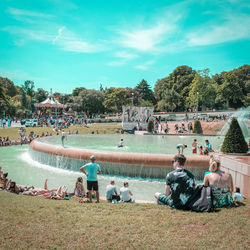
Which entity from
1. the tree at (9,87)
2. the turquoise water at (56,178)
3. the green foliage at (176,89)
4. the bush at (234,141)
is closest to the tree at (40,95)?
the tree at (9,87)

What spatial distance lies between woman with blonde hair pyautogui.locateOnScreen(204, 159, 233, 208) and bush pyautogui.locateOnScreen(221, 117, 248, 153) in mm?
5821

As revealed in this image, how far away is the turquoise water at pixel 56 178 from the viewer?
34.5ft

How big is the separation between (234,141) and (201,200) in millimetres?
6427

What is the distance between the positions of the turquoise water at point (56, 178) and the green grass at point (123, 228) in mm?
4226

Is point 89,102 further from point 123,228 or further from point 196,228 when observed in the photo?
point 196,228

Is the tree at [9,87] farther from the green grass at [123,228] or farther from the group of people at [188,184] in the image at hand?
the group of people at [188,184]

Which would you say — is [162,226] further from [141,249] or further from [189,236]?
[141,249]

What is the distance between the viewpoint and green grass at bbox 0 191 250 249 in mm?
4004

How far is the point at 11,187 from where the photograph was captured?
8.85m

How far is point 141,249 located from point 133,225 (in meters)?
0.89

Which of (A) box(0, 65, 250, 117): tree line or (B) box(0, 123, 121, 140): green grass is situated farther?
(A) box(0, 65, 250, 117): tree line

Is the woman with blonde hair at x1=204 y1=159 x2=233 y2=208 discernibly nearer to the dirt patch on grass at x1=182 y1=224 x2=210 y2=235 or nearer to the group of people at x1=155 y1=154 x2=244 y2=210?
the group of people at x1=155 y1=154 x2=244 y2=210

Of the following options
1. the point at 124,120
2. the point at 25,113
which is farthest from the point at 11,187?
the point at 25,113

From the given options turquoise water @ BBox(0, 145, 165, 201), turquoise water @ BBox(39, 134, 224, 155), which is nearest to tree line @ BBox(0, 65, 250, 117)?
turquoise water @ BBox(39, 134, 224, 155)
